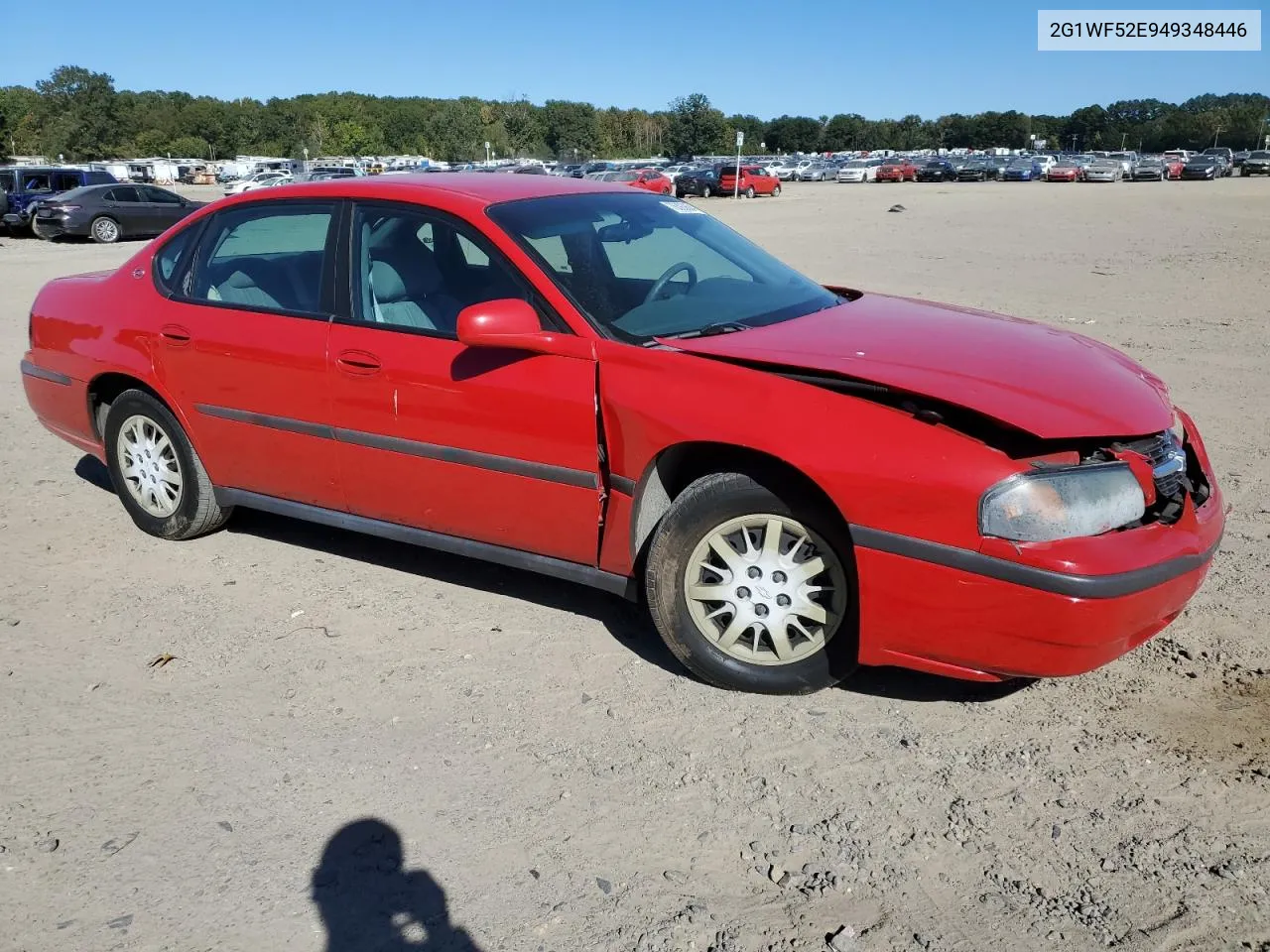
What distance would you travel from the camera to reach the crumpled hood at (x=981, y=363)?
3223 millimetres

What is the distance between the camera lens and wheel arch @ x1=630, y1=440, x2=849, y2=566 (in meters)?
3.42

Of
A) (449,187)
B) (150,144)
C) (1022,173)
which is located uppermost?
(150,144)

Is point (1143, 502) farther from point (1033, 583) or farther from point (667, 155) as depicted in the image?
point (667, 155)

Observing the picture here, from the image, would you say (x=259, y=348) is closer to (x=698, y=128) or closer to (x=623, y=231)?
(x=623, y=231)

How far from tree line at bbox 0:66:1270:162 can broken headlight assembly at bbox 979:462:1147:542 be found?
10836 cm

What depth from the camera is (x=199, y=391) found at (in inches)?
185

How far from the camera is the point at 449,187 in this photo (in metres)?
4.37

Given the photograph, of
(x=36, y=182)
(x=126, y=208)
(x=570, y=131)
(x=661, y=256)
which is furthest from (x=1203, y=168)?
(x=570, y=131)

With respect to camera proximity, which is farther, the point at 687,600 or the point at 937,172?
the point at 937,172

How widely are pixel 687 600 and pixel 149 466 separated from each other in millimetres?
2940

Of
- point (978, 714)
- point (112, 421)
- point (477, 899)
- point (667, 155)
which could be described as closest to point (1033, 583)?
point (978, 714)

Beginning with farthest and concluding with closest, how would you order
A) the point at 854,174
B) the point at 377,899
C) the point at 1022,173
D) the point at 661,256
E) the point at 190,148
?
the point at 190,148
the point at 854,174
the point at 1022,173
the point at 661,256
the point at 377,899

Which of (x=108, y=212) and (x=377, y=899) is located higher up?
(x=108, y=212)

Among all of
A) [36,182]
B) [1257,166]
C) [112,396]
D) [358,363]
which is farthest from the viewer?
[1257,166]
